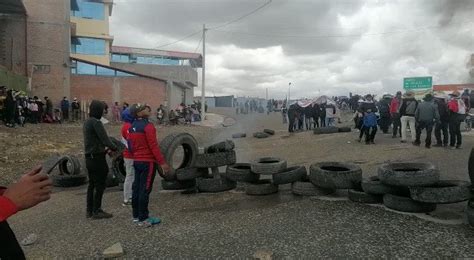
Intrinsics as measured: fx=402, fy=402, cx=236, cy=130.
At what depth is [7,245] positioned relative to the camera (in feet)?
7.90

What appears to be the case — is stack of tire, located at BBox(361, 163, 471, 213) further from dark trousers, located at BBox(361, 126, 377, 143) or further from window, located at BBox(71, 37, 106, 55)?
window, located at BBox(71, 37, 106, 55)

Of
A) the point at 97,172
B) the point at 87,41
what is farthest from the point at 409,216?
the point at 87,41

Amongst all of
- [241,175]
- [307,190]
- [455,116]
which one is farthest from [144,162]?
[455,116]

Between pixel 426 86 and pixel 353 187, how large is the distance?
35.8 meters

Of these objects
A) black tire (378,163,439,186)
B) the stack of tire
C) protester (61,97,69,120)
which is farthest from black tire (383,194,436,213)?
protester (61,97,69,120)

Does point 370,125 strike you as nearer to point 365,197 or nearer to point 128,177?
point 365,197

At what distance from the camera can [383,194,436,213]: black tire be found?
18.2 feet

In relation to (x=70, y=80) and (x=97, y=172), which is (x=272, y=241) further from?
(x=70, y=80)

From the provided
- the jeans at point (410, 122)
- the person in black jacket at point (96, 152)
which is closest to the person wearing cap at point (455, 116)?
the jeans at point (410, 122)

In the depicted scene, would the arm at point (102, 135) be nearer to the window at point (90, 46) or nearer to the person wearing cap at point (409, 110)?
the person wearing cap at point (409, 110)

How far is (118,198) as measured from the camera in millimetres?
7559

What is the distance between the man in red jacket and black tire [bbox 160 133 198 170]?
2.06 meters

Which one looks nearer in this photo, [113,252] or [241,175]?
[113,252]

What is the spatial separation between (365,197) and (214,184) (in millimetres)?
2709
